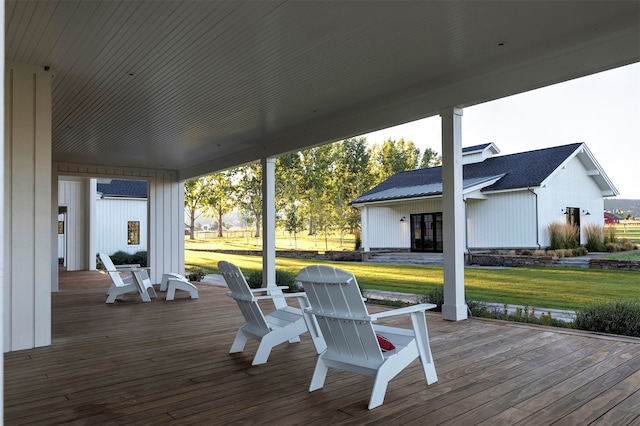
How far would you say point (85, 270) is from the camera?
1593cm

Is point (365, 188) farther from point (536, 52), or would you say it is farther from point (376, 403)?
point (376, 403)

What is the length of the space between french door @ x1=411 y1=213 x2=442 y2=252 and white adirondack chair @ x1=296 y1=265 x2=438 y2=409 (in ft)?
47.2

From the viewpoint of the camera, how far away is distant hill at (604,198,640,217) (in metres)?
17.9

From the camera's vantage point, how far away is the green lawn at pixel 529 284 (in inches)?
349

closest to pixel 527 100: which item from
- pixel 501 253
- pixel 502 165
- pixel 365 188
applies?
pixel 502 165

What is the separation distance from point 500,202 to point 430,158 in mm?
14864

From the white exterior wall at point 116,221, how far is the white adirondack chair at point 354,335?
16.9 m

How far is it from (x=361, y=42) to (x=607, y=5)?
2.16 m

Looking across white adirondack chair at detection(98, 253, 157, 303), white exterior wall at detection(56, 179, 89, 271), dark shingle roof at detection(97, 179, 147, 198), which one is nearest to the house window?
dark shingle roof at detection(97, 179, 147, 198)

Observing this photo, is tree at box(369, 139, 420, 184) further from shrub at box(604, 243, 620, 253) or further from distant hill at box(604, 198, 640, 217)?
shrub at box(604, 243, 620, 253)

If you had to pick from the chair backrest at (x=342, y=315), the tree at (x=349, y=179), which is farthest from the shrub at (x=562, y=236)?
the chair backrest at (x=342, y=315)

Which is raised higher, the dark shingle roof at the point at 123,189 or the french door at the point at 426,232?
the dark shingle roof at the point at 123,189

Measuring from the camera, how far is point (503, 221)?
16125 mm

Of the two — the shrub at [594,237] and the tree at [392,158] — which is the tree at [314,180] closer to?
the tree at [392,158]
